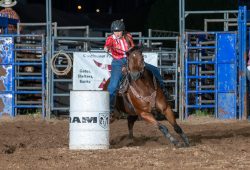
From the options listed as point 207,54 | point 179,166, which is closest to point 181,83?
point 207,54

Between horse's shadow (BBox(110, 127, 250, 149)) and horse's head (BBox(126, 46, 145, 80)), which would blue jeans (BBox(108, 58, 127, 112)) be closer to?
horse's head (BBox(126, 46, 145, 80))

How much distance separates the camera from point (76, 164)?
1012cm

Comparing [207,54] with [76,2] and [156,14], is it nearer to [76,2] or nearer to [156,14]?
[156,14]

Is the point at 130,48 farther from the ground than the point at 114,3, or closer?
closer

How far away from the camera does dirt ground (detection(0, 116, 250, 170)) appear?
10031 millimetres

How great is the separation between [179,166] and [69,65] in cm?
881

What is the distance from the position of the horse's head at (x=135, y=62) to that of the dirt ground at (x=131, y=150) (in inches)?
43.2

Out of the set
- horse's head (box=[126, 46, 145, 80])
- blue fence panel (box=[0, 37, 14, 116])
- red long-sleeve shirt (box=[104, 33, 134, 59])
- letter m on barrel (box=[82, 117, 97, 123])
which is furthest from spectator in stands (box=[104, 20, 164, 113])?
blue fence panel (box=[0, 37, 14, 116])

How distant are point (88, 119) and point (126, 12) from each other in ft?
105

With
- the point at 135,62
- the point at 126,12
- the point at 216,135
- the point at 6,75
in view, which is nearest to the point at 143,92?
the point at 135,62

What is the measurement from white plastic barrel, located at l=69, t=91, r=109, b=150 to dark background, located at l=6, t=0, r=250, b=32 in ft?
51.7

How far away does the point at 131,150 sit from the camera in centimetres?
1149

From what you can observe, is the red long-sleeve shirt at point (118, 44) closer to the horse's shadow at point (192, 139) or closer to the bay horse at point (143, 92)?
the bay horse at point (143, 92)

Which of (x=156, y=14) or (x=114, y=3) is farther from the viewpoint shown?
(x=114, y=3)
